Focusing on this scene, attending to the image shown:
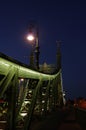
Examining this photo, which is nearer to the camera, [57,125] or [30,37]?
[57,125]

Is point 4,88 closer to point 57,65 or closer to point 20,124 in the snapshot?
point 20,124

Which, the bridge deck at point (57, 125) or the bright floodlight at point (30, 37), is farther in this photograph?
the bright floodlight at point (30, 37)

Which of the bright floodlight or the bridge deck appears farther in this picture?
the bright floodlight

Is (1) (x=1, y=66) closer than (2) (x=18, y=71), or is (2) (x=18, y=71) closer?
(1) (x=1, y=66)

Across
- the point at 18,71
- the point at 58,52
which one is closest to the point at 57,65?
the point at 58,52

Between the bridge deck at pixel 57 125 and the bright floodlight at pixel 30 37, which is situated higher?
the bright floodlight at pixel 30 37

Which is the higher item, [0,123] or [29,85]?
[29,85]

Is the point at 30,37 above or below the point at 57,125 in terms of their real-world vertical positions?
above

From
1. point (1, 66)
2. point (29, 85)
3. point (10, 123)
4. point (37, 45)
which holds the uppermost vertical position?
point (37, 45)

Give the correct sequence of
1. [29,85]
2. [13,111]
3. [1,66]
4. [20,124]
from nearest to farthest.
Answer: [1,66]
[13,111]
[20,124]
[29,85]

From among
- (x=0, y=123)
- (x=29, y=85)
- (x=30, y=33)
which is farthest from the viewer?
(x=30, y=33)

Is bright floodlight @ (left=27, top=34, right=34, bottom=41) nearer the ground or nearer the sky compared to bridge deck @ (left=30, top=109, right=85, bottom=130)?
nearer the sky

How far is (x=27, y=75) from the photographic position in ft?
43.1

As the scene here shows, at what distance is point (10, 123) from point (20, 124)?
21.3ft
